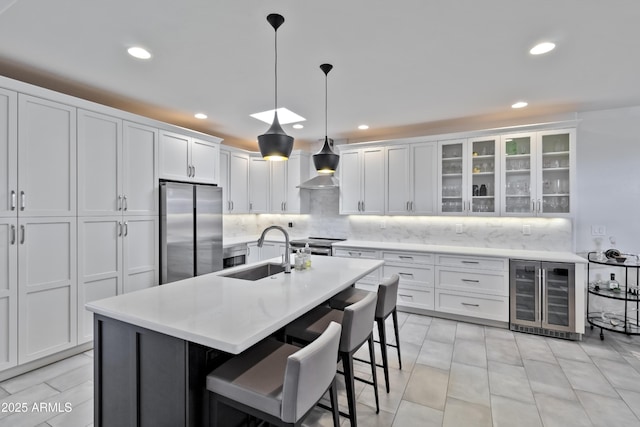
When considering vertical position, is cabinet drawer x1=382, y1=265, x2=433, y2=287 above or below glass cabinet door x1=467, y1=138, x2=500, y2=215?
below

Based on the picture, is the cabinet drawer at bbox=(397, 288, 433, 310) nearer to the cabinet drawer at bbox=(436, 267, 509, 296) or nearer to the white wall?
the cabinet drawer at bbox=(436, 267, 509, 296)

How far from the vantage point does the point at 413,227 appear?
4.68 meters

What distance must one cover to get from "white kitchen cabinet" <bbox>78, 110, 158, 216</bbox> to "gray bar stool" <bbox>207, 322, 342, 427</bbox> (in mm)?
2450

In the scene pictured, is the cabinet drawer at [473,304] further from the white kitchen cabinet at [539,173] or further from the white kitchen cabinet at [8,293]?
the white kitchen cabinet at [8,293]

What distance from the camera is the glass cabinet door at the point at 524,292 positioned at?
346 centimetres

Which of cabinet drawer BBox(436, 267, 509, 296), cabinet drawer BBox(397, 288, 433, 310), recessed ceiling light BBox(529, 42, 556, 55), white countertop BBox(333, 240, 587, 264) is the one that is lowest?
cabinet drawer BBox(397, 288, 433, 310)

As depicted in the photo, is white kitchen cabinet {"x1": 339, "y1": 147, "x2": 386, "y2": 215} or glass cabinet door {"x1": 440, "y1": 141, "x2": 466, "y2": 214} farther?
white kitchen cabinet {"x1": 339, "y1": 147, "x2": 386, "y2": 215}

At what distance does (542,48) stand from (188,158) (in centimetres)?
381

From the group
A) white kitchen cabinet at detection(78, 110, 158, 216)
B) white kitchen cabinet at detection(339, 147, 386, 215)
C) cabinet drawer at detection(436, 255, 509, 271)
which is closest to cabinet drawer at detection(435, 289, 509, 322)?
cabinet drawer at detection(436, 255, 509, 271)

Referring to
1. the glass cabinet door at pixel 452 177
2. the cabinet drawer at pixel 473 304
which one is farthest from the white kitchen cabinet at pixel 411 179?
the cabinet drawer at pixel 473 304

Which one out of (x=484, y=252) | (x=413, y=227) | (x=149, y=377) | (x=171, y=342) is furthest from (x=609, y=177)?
(x=149, y=377)

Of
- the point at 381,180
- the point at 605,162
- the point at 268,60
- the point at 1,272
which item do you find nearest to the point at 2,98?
the point at 1,272

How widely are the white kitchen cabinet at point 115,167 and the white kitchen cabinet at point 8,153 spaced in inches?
17.7

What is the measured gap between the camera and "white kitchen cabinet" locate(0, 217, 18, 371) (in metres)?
2.41
